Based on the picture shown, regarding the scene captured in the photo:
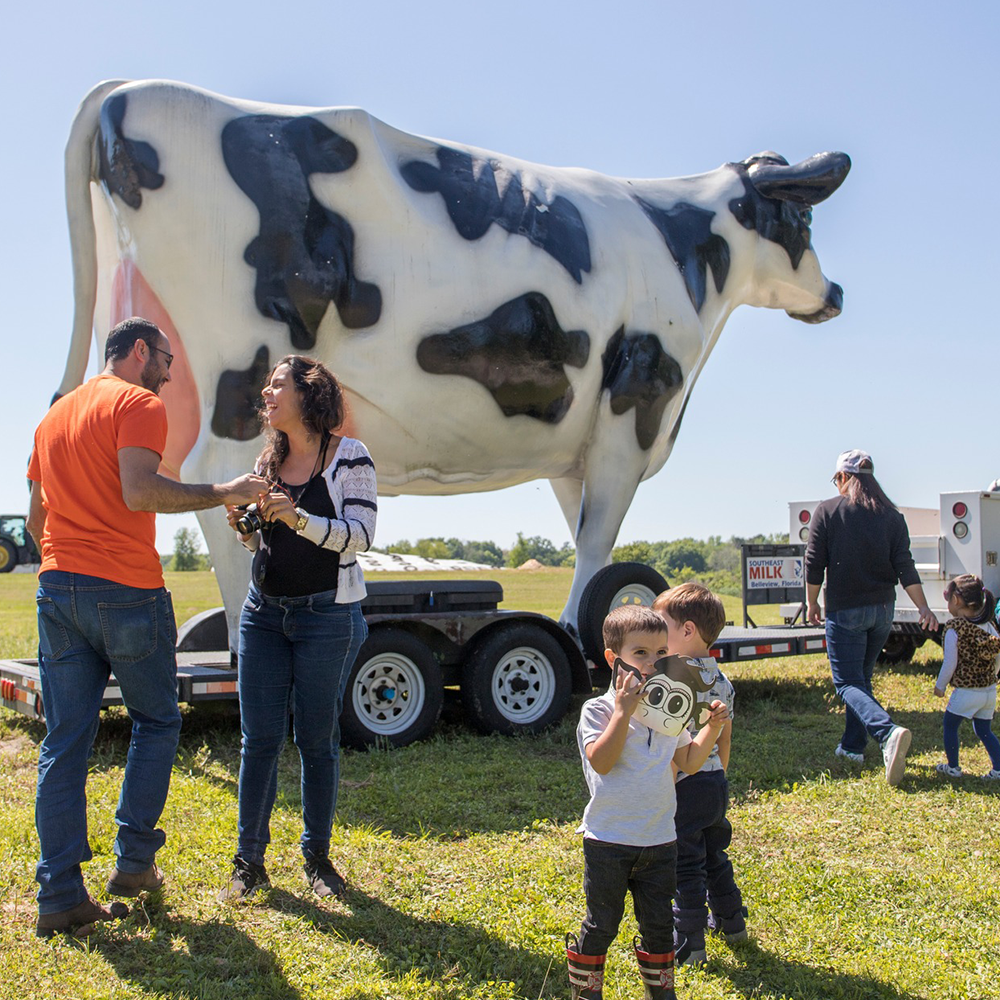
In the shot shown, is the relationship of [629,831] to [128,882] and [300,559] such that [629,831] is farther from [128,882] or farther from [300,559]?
[128,882]

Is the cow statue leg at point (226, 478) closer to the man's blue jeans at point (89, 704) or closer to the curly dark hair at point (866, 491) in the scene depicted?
the man's blue jeans at point (89, 704)

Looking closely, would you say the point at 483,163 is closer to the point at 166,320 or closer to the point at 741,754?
the point at 166,320

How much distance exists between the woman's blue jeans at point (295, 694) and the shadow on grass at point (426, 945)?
0.79 ft

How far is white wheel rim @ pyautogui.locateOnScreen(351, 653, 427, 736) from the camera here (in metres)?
5.65

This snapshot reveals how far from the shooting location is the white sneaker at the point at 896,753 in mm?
4875

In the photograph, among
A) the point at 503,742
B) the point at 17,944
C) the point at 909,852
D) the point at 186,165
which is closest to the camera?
the point at 17,944

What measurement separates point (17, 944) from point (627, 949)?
71.2 inches

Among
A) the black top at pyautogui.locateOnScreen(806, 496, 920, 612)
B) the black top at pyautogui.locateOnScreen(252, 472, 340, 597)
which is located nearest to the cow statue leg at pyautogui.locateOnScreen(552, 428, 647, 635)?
the black top at pyautogui.locateOnScreen(806, 496, 920, 612)

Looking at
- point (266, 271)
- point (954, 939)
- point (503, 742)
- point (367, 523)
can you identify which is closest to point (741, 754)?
point (503, 742)

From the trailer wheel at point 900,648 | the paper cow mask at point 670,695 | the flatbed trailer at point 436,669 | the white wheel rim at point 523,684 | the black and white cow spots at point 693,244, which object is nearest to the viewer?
the paper cow mask at point 670,695

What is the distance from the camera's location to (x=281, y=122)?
567 centimetres

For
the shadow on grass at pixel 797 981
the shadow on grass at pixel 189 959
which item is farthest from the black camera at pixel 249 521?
the shadow on grass at pixel 797 981

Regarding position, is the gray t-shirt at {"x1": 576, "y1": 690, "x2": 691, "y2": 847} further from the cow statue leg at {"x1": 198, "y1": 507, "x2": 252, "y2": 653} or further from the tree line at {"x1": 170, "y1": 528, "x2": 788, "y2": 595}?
the tree line at {"x1": 170, "y1": 528, "x2": 788, "y2": 595}

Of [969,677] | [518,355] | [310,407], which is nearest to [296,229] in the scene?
[518,355]
